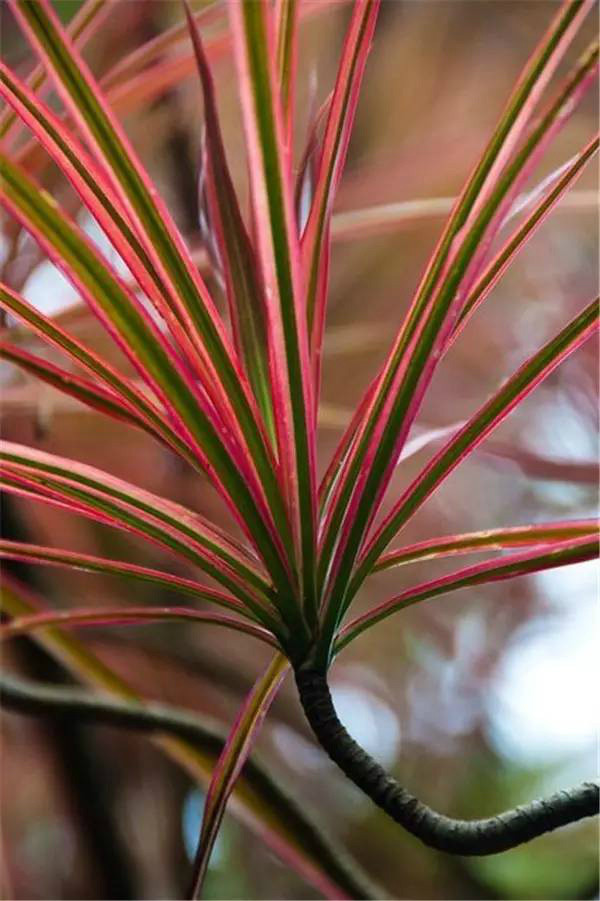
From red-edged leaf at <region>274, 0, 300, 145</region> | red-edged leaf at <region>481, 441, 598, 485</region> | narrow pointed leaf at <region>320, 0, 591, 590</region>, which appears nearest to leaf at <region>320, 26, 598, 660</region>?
narrow pointed leaf at <region>320, 0, 591, 590</region>

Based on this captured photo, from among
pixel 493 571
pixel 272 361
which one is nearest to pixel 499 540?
pixel 493 571

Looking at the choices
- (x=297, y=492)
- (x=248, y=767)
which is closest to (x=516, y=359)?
(x=248, y=767)

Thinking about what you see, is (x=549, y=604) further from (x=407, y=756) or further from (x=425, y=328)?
(x=425, y=328)

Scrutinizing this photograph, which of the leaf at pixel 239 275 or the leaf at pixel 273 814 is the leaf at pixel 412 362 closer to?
the leaf at pixel 239 275

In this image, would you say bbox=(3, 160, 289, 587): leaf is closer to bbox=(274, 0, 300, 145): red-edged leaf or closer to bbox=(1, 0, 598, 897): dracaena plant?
bbox=(1, 0, 598, 897): dracaena plant

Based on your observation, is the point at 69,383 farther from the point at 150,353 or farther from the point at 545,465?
the point at 545,465

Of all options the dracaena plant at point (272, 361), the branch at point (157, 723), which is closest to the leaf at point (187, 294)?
the dracaena plant at point (272, 361)
